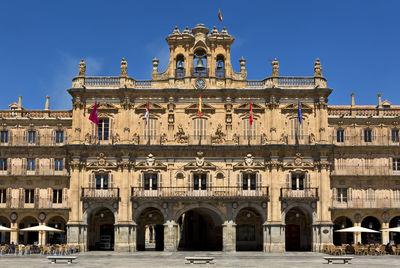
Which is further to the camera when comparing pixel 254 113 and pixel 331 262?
pixel 254 113

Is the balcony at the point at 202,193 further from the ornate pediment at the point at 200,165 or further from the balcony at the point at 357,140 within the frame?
the balcony at the point at 357,140

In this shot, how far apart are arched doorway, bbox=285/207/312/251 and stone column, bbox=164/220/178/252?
12791 millimetres

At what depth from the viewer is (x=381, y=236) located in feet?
211

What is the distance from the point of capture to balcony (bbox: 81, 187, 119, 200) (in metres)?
60.9

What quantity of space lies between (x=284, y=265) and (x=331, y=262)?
4960 millimetres

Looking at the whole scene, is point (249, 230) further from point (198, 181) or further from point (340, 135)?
point (340, 135)

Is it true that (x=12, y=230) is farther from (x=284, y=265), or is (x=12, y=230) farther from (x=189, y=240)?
(x=284, y=265)

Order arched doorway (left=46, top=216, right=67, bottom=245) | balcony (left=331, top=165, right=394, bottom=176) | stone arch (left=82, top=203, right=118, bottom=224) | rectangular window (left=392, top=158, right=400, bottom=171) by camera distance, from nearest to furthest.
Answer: stone arch (left=82, top=203, right=118, bottom=224)
balcony (left=331, top=165, right=394, bottom=176)
rectangular window (left=392, top=158, right=400, bottom=171)
arched doorway (left=46, top=216, right=67, bottom=245)

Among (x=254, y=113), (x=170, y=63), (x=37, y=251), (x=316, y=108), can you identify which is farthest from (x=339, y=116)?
(x=37, y=251)

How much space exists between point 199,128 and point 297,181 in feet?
39.0

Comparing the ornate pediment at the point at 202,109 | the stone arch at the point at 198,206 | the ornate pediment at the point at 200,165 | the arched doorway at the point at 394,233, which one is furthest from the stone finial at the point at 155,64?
the arched doorway at the point at 394,233

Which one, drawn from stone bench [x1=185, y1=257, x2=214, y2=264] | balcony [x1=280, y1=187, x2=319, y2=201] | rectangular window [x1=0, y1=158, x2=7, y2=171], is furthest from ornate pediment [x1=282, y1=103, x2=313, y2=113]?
rectangular window [x1=0, y1=158, x2=7, y2=171]

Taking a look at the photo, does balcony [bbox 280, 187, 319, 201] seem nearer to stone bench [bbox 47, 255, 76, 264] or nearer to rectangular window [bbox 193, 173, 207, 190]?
rectangular window [bbox 193, 173, 207, 190]

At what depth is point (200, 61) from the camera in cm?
6444
